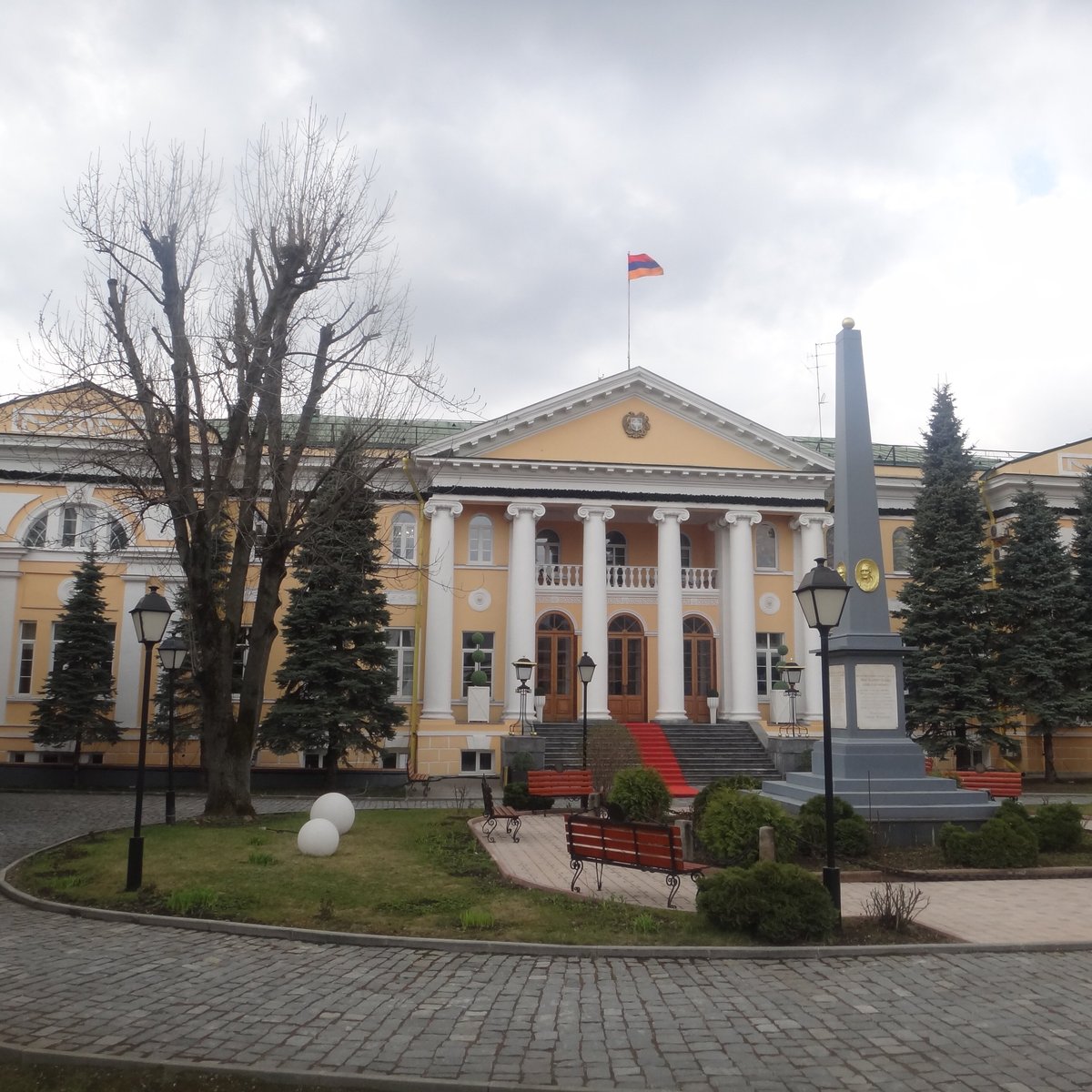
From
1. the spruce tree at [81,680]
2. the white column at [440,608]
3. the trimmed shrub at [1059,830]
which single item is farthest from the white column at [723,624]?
the spruce tree at [81,680]

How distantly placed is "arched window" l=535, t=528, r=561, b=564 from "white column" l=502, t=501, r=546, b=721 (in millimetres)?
2438

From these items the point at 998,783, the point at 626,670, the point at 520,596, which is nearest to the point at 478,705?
the point at 520,596

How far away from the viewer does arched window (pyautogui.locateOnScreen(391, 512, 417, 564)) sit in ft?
98.5

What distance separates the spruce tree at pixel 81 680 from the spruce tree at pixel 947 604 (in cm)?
2320

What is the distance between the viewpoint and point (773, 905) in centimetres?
789

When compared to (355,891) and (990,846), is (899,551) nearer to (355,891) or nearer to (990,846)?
(990,846)

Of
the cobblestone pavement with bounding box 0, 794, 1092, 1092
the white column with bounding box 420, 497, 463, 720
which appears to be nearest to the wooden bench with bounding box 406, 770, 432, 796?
the white column with bounding box 420, 497, 463, 720

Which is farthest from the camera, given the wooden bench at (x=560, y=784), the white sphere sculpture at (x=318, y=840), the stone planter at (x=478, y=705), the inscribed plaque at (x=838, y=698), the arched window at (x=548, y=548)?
the arched window at (x=548, y=548)

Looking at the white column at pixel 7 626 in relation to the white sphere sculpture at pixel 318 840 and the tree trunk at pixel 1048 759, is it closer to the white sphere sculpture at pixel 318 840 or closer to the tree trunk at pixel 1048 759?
the white sphere sculpture at pixel 318 840

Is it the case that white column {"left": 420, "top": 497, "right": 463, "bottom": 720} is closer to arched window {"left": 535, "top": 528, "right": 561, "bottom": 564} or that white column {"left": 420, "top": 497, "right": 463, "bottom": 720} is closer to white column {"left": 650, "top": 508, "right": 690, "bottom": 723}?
arched window {"left": 535, "top": 528, "right": 561, "bottom": 564}

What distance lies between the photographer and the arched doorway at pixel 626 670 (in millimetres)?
30156

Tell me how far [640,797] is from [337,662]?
12.2 m

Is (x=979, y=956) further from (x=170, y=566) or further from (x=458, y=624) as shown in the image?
(x=170, y=566)

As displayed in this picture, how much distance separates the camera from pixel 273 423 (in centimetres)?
1570
